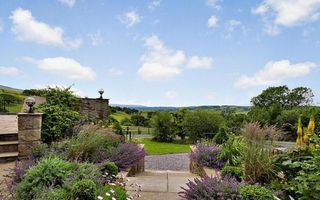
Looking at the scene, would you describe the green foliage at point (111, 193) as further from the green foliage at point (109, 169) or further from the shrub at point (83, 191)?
the green foliage at point (109, 169)

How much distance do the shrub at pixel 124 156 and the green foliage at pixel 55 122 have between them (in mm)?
1593

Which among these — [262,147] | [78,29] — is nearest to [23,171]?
[262,147]

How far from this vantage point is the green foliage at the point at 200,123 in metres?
25.2

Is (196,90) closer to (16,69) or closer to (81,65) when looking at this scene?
(81,65)

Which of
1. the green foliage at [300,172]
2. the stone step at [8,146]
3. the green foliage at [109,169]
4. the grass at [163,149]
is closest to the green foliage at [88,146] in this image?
the green foliage at [109,169]

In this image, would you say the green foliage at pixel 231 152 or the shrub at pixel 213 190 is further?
the green foliage at pixel 231 152

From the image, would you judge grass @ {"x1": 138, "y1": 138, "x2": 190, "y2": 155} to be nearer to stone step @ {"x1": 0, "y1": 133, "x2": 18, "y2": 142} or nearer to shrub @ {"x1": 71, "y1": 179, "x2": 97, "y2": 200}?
stone step @ {"x1": 0, "y1": 133, "x2": 18, "y2": 142}

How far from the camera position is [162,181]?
535 cm

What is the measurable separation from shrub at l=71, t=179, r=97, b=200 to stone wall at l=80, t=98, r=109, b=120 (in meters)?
6.31

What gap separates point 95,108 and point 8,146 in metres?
3.38

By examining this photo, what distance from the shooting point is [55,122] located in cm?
673

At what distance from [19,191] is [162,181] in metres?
2.63

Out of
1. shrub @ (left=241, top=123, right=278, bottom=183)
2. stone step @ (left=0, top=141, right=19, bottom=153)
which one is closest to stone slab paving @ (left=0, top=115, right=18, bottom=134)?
stone step @ (left=0, top=141, right=19, bottom=153)

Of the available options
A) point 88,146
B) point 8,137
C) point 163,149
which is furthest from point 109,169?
point 163,149
